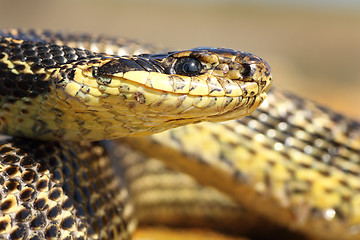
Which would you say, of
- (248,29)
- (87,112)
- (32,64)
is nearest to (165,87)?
(87,112)

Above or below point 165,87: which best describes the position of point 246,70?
above

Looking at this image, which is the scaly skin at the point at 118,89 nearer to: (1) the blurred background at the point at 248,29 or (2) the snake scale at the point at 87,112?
(2) the snake scale at the point at 87,112

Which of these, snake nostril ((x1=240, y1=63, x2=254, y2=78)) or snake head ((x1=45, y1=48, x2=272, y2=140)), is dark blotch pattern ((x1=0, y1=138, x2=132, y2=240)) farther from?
snake nostril ((x1=240, y1=63, x2=254, y2=78))

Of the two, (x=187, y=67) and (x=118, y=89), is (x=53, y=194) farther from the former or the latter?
(x=187, y=67)

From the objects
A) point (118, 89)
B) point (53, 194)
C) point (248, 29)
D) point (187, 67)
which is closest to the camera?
point (118, 89)

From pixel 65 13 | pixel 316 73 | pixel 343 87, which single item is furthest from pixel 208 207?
pixel 65 13

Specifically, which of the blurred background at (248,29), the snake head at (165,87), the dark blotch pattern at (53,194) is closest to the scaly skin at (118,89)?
the snake head at (165,87)

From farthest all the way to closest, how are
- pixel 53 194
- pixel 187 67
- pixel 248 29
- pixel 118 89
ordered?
pixel 248 29 → pixel 53 194 → pixel 187 67 → pixel 118 89

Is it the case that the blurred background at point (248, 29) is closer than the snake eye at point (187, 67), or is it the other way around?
the snake eye at point (187, 67)
